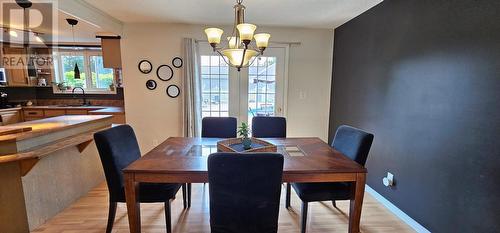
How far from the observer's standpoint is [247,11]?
3.04 m

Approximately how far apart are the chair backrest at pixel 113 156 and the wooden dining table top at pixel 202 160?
8.9 inches

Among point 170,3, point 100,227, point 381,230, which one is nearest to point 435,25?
point 381,230

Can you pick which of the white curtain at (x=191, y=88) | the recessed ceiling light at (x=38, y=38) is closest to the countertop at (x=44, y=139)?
the white curtain at (x=191, y=88)

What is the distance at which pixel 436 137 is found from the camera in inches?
76.6

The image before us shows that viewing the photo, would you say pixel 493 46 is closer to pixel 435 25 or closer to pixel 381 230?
pixel 435 25

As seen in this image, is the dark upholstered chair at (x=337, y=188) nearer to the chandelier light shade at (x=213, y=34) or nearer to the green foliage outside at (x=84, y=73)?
the chandelier light shade at (x=213, y=34)

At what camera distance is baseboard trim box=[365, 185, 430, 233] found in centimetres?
212

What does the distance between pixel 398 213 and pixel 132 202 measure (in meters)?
2.51

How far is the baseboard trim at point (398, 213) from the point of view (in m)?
2.12

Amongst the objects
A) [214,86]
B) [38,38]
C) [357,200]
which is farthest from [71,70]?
[357,200]

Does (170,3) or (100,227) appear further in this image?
(170,3)

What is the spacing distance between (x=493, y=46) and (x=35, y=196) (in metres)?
3.75

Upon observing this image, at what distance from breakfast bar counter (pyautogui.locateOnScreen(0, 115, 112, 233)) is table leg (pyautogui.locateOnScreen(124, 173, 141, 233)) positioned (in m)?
0.97

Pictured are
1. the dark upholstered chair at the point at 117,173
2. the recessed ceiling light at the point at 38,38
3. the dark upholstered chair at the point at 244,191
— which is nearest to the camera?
the dark upholstered chair at the point at 244,191
